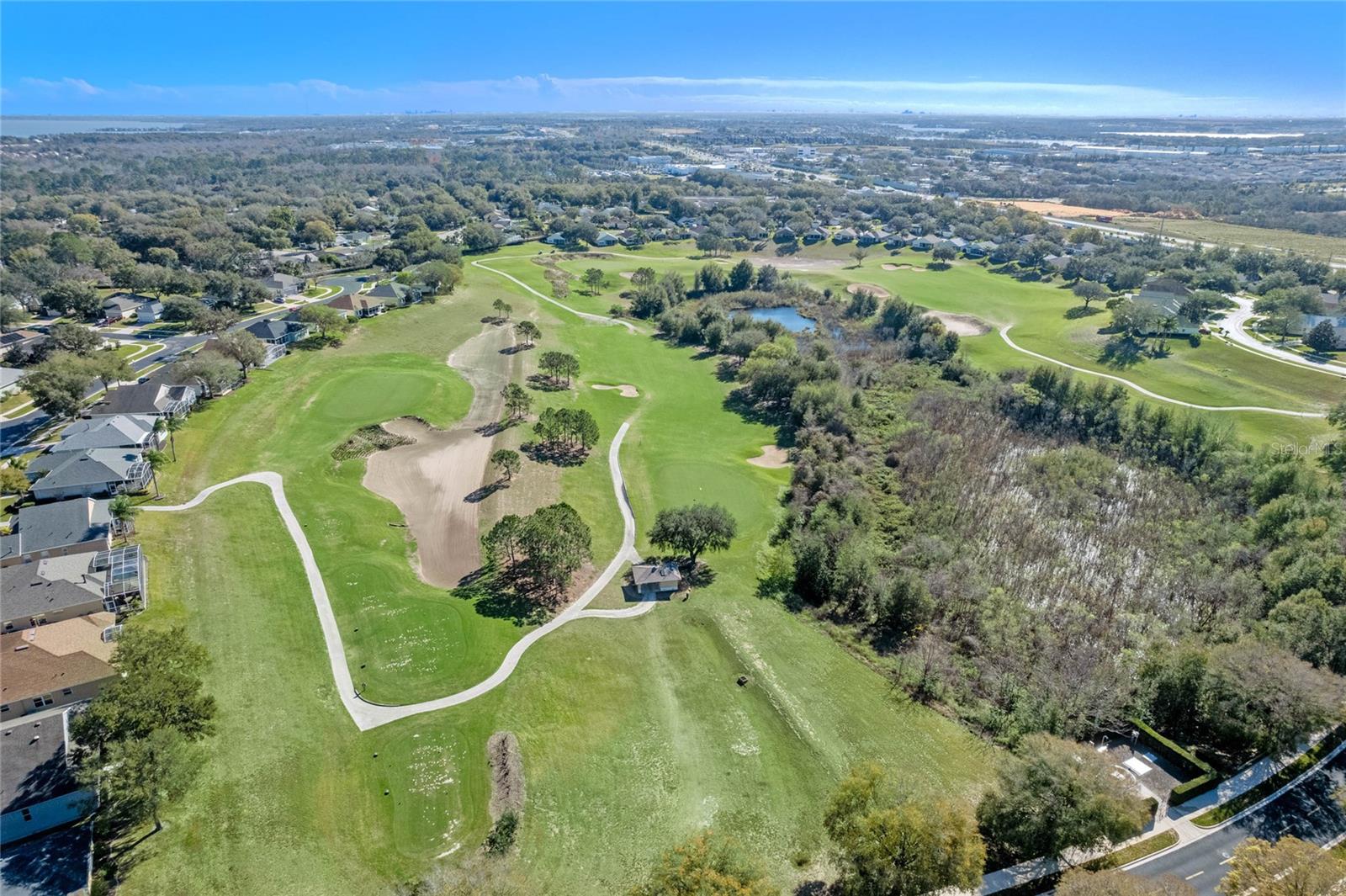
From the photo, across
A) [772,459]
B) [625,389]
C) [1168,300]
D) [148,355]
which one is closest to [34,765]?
[772,459]

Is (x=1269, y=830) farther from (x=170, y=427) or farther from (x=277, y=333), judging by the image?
(x=277, y=333)

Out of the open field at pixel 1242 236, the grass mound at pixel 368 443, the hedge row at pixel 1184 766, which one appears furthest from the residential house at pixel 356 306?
the open field at pixel 1242 236

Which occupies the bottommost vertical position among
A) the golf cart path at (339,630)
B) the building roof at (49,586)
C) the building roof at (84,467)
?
the golf cart path at (339,630)

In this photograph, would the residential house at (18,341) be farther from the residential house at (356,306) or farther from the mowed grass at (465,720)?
the mowed grass at (465,720)

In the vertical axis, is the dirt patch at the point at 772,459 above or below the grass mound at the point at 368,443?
below

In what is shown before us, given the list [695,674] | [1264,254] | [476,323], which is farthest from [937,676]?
[1264,254]

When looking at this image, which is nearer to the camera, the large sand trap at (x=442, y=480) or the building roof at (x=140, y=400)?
the large sand trap at (x=442, y=480)

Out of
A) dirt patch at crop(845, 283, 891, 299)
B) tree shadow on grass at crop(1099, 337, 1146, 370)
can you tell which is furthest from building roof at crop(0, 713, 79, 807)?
dirt patch at crop(845, 283, 891, 299)

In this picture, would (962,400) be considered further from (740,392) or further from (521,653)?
(521,653)

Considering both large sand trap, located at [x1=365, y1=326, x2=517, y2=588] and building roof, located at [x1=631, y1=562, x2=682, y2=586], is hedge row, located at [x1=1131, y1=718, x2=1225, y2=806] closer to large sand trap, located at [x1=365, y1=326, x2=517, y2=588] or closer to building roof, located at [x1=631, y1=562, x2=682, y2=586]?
building roof, located at [x1=631, y1=562, x2=682, y2=586]
